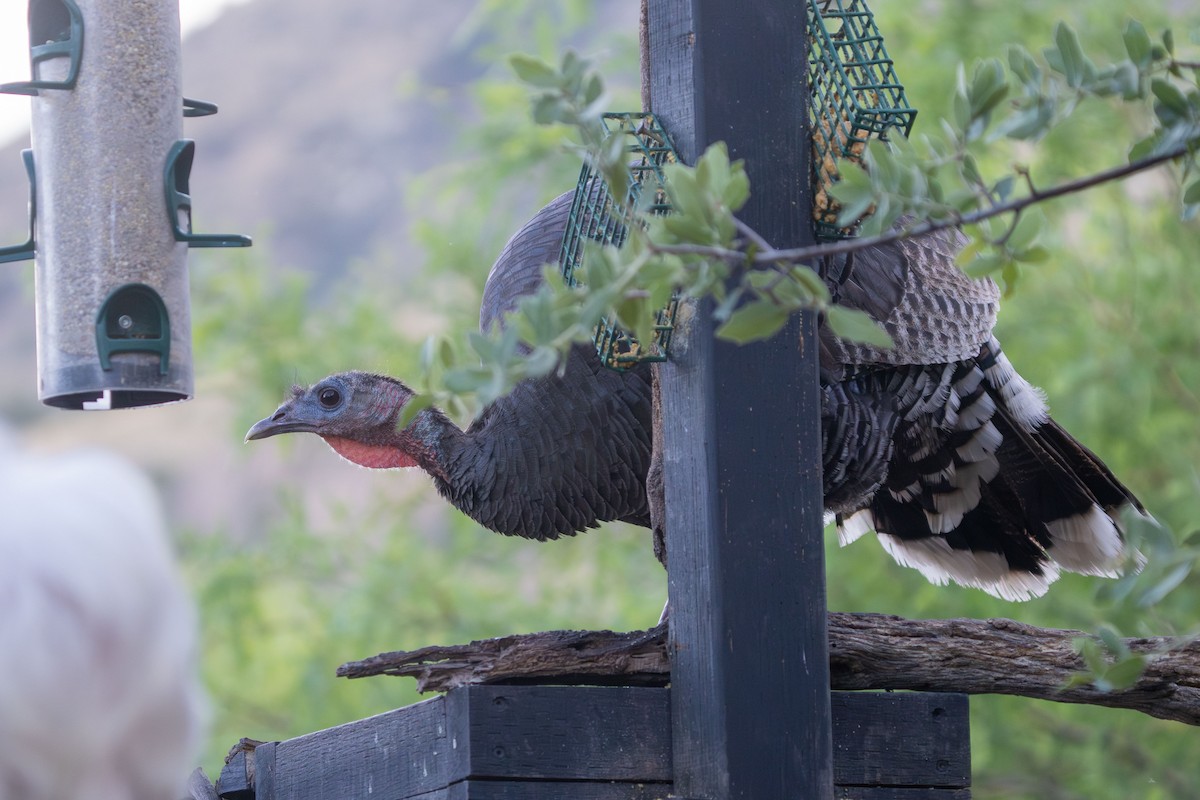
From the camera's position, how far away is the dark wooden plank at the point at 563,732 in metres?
2.35

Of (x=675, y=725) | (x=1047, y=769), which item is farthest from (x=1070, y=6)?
(x=675, y=725)

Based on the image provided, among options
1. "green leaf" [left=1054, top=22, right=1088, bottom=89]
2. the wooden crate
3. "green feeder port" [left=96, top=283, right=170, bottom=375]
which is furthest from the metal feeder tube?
"green leaf" [left=1054, top=22, right=1088, bottom=89]

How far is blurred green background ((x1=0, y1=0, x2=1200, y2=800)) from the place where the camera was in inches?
277

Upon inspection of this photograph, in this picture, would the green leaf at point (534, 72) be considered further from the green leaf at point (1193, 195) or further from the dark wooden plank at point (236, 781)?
the dark wooden plank at point (236, 781)

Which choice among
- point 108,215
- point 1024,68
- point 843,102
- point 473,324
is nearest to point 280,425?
point 108,215

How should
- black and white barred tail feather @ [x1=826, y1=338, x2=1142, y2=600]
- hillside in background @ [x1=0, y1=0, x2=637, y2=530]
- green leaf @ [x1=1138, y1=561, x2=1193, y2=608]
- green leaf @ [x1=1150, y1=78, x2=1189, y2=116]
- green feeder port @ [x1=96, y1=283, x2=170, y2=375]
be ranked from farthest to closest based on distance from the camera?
hillside in background @ [x1=0, y1=0, x2=637, y2=530] → black and white barred tail feather @ [x1=826, y1=338, x2=1142, y2=600] → green feeder port @ [x1=96, y1=283, x2=170, y2=375] → green leaf @ [x1=1150, y1=78, x2=1189, y2=116] → green leaf @ [x1=1138, y1=561, x2=1193, y2=608]

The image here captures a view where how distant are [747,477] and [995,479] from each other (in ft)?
5.37

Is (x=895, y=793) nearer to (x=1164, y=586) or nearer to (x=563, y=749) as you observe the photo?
(x=563, y=749)

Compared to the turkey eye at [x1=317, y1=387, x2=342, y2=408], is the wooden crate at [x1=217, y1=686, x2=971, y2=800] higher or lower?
lower

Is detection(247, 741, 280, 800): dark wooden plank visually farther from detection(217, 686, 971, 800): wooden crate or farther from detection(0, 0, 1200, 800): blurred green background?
detection(0, 0, 1200, 800): blurred green background

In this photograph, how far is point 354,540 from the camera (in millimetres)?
8883

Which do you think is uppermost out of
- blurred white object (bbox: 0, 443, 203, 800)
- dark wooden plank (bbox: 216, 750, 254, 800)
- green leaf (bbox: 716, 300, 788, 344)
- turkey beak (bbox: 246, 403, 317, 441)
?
green leaf (bbox: 716, 300, 788, 344)

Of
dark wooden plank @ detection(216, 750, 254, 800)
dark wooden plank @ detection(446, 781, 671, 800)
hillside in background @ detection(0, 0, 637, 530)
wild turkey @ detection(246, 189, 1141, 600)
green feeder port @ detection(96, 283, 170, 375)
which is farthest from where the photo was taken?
hillside in background @ detection(0, 0, 637, 530)

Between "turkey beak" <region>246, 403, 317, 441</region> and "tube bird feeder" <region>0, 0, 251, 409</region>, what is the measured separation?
0.80 feet
